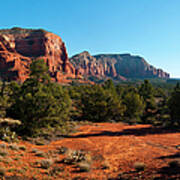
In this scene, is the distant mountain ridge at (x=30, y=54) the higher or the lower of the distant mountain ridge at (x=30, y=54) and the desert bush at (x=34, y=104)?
the higher

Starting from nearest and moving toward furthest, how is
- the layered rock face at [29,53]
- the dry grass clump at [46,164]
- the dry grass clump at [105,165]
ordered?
the dry grass clump at [46,164]
the dry grass clump at [105,165]
the layered rock face at [29,53]

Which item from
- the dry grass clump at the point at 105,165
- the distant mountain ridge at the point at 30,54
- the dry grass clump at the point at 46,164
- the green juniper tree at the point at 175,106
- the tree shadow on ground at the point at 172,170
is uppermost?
the distant mountain ridge at the point at 30,54

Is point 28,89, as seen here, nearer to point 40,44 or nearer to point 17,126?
point 17,126

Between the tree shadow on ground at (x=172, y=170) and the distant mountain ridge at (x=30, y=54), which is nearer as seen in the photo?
the tree shadow on ground at (x=172, y=170)

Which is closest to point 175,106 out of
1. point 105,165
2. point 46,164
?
point 105,165

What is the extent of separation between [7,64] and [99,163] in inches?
5265

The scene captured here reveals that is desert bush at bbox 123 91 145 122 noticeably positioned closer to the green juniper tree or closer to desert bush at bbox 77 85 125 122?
desert bush at bbox 77 85 125 122

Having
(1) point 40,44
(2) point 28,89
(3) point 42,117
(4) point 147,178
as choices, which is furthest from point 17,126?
(1) point 40,44

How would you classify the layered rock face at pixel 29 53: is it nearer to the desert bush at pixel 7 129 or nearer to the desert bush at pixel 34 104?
the desert bush at pixel 34 104

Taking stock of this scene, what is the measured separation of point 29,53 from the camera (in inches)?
6088

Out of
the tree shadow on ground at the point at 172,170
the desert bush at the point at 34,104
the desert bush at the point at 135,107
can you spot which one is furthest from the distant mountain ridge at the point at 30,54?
the tree shadow on ground at the point at 172,170

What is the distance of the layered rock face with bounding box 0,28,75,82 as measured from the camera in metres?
123

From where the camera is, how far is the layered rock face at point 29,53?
402 ft

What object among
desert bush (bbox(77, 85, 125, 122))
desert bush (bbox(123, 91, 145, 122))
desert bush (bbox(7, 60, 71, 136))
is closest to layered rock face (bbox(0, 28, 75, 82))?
desert bush (bbox(77, 85, 125, 122))
